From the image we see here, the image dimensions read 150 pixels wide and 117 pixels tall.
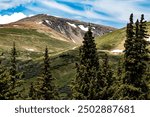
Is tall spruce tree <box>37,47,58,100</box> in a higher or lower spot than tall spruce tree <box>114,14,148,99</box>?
lower

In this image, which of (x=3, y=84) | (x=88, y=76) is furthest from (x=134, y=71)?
(x=3, y=84)

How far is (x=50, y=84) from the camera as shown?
48.9m

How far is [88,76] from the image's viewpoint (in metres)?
44.5

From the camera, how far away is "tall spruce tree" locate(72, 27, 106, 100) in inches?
1592

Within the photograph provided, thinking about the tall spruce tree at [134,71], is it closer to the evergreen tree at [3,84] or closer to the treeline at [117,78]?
the treeline at [117,78]

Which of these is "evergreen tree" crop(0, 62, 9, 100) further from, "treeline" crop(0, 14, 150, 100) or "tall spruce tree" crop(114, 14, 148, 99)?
"tall spruce tree" crop(114, 14, 148, 99)

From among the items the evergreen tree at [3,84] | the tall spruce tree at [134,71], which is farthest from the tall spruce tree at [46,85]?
Answer: the tall spruce tree at [134,71]

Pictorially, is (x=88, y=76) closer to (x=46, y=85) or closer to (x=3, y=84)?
(x=46, y=85)

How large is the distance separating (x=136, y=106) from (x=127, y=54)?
82.3 feet

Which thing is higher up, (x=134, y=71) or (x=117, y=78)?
(x=134, y=71)

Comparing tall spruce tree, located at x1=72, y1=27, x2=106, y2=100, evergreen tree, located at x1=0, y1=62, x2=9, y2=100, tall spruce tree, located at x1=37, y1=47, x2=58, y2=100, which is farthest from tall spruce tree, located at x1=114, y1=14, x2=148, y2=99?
tall spruce tree, located at x1=37, y1=47, x2=58, y2=100

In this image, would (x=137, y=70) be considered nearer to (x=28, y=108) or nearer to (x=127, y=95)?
(x=127, y=95)

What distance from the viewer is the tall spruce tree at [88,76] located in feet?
133

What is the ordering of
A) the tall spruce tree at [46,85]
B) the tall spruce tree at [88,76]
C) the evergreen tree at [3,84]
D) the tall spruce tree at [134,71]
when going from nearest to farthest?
the tall spruce tree at [134,71]
the evergreen tree at [3,84]
the tall spruce tree at [88,76]
the tall spruce tree at [46,85]
